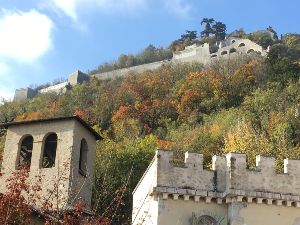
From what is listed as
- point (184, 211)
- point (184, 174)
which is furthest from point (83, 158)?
point (184, 211)

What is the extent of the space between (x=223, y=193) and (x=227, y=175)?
0.62 metres

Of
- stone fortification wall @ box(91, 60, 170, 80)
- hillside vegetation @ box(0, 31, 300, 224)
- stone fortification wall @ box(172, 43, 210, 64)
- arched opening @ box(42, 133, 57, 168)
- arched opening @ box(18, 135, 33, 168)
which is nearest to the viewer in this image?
arched opening @ box(42, 133, 57, 168)

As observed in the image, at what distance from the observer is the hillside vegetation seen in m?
44.2

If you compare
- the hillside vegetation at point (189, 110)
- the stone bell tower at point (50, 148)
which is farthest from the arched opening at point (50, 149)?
the hillside vegetation at point (189, 110)

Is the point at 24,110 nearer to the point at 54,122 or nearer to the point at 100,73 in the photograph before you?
the point at 100,73

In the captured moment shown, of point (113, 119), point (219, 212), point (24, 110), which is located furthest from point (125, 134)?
point (219, 212)

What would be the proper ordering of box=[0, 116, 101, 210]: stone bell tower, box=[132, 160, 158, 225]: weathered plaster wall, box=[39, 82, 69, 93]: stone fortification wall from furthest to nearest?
box=[39, 82, 69, 93]: stone fortification wall → box=[0, 116, 101, 210]: stone bell tower → box=[132, 160, 158, 225]: weathered plaster wall

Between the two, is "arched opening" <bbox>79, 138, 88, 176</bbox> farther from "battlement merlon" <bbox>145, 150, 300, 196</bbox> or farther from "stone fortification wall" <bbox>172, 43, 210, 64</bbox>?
"stone fortification wall" <bbox>172, 43, 210, 64</bbox>

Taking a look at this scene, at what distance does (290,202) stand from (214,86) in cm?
5022

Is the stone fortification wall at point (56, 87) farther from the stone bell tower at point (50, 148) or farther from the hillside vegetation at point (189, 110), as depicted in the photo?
the stone bell tower at point (50, 148)

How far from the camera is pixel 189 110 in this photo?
2611 inches

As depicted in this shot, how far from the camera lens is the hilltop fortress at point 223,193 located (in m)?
19.0

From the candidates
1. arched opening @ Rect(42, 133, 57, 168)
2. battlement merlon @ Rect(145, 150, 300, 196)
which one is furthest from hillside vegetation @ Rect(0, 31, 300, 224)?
battlement merlon @ Rect(145, 150, 300, 196)

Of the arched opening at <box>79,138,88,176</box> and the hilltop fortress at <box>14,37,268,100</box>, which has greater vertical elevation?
the hilltop fortress at <box>14,37,268,100</box>
